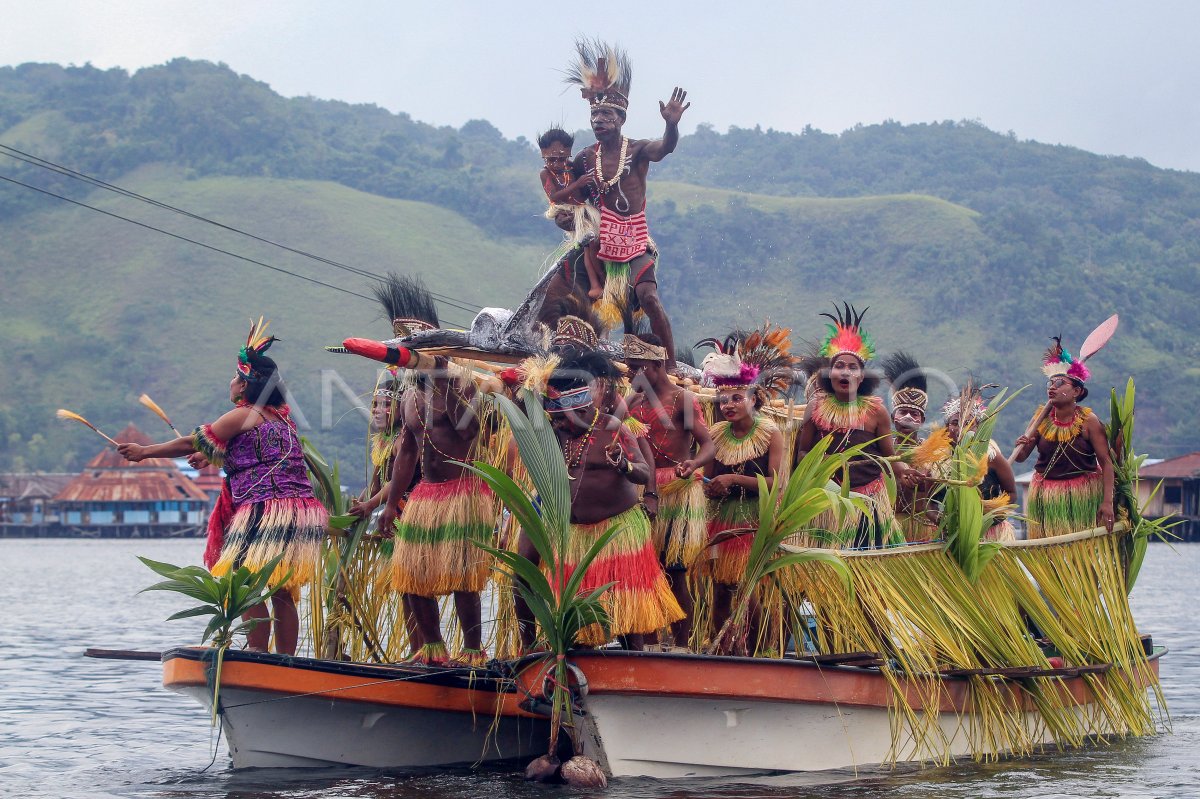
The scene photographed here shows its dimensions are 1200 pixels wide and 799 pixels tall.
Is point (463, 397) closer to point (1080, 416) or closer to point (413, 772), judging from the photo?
point (413, 772)

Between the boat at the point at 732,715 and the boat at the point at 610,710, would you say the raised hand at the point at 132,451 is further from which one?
the boat at the point at 732,715

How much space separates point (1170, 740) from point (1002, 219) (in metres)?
91.4

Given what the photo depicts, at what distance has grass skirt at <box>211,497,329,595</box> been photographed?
8.80 meters

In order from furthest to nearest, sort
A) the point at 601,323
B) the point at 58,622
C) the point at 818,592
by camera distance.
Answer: the point at 58,622, the point at 601,323, the point at 818,592

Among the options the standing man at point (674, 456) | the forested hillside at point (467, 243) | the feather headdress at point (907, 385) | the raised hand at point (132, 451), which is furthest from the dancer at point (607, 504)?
the forested hillside at point (467, 243)

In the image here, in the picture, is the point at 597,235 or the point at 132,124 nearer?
the point at 597,235

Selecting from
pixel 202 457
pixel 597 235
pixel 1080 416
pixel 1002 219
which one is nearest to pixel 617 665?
pixel 202 457

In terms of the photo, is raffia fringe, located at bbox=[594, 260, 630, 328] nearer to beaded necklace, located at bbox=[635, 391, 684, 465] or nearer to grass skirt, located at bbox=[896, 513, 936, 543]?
beaded necklace, located at bbox=[635, 391, 684, 465]

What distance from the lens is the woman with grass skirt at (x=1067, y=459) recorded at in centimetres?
1075

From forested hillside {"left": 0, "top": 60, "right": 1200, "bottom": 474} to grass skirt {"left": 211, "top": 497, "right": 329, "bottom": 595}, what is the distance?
53485mm

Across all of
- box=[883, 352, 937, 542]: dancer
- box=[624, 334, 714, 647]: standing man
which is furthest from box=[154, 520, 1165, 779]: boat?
box=[883, 352, 937, 542]: dancer

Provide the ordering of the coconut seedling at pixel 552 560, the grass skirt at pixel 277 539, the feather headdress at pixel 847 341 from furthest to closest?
the feather headdress at pixel 847 341 < the grass skirt at pixel 277 539 < the coconut seedling at pixel 552 560

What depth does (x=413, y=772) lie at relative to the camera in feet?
30.2

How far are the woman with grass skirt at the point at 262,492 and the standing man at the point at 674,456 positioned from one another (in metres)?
2.03
